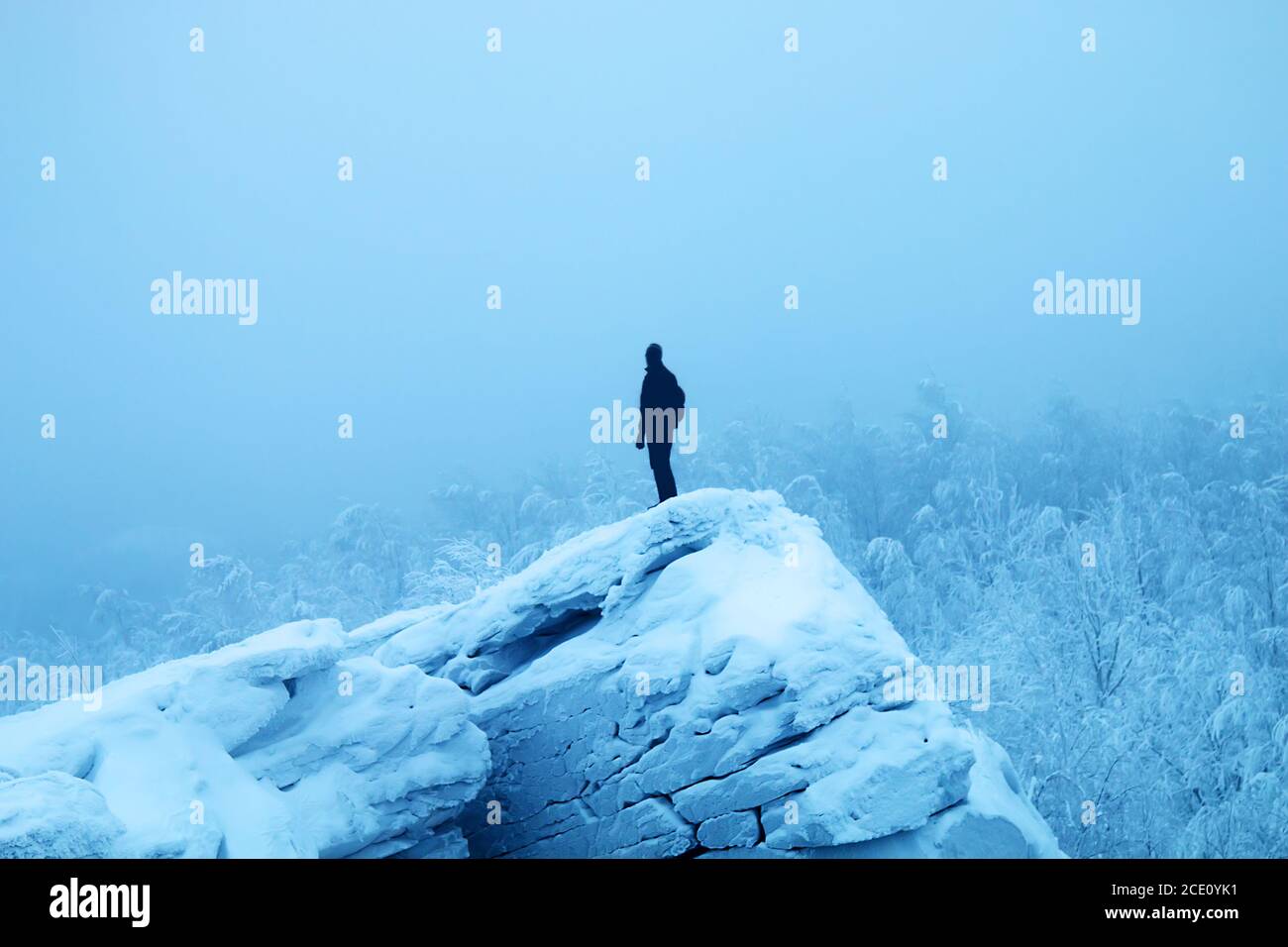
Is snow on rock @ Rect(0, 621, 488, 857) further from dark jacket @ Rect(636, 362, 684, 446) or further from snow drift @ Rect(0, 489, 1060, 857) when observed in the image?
dark jacket @ Rect(636, 362, 684, 446)

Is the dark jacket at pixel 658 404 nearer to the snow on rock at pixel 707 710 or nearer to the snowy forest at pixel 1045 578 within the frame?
the snow on rock at pixel 707 710

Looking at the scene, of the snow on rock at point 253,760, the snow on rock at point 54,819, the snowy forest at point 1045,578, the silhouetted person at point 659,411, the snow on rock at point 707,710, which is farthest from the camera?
the snowy forest at point 1045,578

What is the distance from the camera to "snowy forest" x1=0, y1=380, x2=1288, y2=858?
23234 millimetres

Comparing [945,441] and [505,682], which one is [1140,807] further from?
[945,441]

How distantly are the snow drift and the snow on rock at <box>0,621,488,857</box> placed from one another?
2 centimetres

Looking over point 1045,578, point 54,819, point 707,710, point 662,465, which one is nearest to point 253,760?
point 54,819

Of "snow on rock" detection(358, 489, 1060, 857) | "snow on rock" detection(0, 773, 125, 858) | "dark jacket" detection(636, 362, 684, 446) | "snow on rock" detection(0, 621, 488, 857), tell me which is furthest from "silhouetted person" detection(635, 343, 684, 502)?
→ "snow on rock" detection(0, 773, 125, 858)

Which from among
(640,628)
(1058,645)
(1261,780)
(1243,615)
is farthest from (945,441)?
(640,628)

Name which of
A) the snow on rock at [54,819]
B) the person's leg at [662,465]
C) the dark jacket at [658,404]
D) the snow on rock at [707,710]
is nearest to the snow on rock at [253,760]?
the snow on rock at [54,819]

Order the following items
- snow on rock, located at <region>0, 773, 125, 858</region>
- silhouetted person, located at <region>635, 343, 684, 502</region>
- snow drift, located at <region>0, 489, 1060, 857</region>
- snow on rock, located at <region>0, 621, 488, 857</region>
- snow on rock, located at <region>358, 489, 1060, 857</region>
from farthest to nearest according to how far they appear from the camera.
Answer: silhouetted person, located at <region>635, 343, 684, 502</region>
snow on rock, located at <region>358, 489, 1060, 857</region>
snow drift, located at <region>0, 489, 1060, 857</region>
snow on rock, located at <region>0, 621, 488, 857</region>
snow on rock, located at <region>0, 773, 125, 858</region>

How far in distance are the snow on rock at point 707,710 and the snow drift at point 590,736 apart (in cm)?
2

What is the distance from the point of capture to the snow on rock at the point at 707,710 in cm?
821

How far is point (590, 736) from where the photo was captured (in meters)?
9.45

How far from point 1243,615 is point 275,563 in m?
42.8
